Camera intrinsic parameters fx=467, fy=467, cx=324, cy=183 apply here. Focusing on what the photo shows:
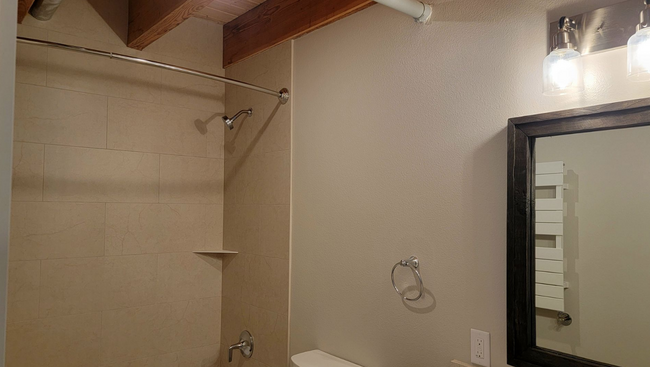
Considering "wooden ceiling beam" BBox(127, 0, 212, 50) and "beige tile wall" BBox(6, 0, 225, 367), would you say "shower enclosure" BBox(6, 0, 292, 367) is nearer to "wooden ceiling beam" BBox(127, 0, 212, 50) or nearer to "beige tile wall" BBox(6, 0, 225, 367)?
"beige tile wall" BBox(6, 0, 225, 367)

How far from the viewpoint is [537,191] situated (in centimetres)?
142

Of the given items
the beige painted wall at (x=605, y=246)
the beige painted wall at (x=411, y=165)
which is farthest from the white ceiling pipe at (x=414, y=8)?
the beige painted wall at (x=605, y=246)

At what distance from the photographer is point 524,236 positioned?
1432 mm

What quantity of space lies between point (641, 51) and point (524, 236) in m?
0.59

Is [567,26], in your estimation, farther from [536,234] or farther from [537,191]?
[536,234]

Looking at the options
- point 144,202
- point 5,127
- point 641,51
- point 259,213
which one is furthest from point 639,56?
point 144,202

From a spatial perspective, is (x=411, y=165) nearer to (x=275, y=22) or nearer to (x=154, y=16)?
(x=275, y=22)

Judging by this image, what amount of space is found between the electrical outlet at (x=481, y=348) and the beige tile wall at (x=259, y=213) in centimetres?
106

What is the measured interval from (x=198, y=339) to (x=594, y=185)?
230 centimetres

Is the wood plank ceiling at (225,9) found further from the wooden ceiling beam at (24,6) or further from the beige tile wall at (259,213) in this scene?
the wooden ceiling beam at (24,6)

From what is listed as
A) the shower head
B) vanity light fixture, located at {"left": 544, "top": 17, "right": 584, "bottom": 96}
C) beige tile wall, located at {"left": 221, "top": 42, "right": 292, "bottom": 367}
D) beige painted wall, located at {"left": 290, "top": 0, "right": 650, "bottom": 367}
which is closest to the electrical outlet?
beige painted wall, located at {"left": 290, "top": 0, "right": 650, "bottom": 367}

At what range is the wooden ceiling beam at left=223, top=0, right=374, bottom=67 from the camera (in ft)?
6.97

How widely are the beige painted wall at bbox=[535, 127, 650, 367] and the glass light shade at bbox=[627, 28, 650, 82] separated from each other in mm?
143

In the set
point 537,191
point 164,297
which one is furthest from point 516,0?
point 164,297
